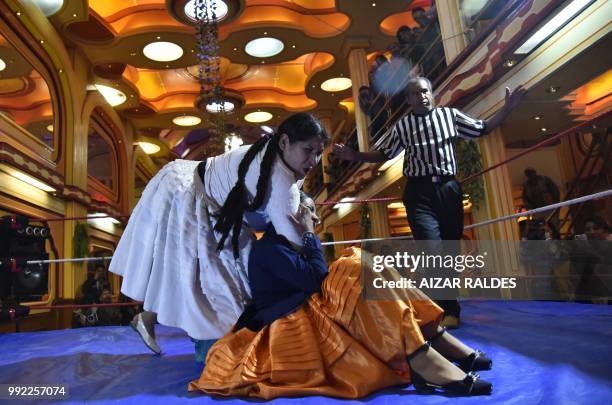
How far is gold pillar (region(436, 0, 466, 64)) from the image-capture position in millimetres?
4992

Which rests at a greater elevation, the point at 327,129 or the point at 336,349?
the point at 327,129

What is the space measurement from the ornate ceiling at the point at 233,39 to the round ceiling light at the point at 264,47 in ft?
0.38

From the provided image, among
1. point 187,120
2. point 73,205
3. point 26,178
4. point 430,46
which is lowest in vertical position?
point 73,205

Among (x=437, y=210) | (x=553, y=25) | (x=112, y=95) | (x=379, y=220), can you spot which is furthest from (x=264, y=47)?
(x=437, y=210)

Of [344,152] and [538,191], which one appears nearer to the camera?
[344,152]

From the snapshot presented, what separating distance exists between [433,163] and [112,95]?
9.19 meters

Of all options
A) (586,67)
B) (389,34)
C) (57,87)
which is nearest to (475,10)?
(586,67)

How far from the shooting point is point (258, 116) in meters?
11.2

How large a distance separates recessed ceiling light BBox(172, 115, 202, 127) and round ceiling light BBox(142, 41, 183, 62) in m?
2.93

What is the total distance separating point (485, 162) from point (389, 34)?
4847 mm

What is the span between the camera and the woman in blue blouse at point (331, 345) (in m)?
1.02

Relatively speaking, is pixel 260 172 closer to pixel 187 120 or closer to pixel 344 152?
pixel 344 152

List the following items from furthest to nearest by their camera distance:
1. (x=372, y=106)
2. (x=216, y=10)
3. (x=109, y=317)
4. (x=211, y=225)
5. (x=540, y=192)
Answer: (x=372, y=106) → (x=216, y=10) → (x=540, y=192) → (x=109, y=317) → (x=211, y=225)

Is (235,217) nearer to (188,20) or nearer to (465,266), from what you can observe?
(465,266)
